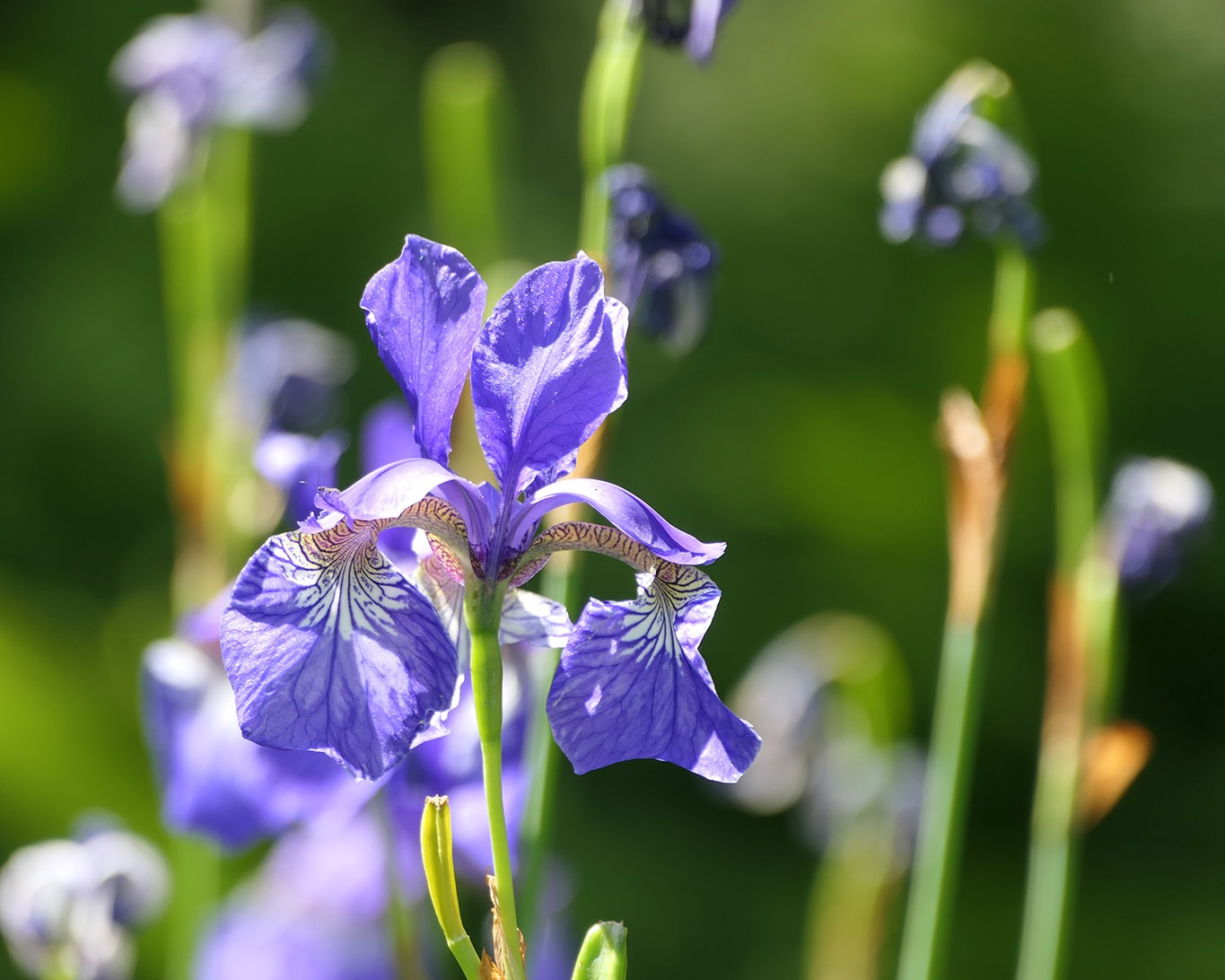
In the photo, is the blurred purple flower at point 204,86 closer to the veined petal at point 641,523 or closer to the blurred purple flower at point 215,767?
the blurred purple flower at point 215,767

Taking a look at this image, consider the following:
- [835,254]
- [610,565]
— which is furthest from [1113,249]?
[610,565]

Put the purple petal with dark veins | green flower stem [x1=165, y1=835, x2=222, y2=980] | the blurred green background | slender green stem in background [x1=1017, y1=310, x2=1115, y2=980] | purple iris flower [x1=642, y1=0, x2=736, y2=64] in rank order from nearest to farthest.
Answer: the purple petal with dark veins, purple iris flower [x1=642, y1=0, x2=736, y2=64], slender green stem in background [x1=1017, y1=310, x2=1115, y2=980], green flower stem [x1=165, y1=835, x2=222, y2=980], the blurred green background

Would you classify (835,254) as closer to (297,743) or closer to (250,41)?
(250,41)

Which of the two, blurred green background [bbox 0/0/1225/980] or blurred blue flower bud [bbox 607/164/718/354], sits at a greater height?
blurred green background [bbox 0/0/1225/980]

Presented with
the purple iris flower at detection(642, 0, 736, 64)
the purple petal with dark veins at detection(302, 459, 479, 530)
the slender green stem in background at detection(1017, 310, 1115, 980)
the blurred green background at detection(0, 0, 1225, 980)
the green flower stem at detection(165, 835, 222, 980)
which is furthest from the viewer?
the blurred green background at detection(0, 0, 1225, 980)

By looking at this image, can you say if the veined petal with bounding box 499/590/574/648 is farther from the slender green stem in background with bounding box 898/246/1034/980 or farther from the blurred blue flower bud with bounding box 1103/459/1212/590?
the blurred blue flower bud with bounding box 1103/459/1212/590

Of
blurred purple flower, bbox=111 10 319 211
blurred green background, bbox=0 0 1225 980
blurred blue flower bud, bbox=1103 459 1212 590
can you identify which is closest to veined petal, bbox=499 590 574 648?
blurred blue flower bud, bbox=1103 459 1212 590

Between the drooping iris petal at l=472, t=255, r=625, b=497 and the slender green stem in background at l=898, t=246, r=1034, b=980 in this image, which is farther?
the slender green stem in background at l=898, t=246, r=1034, b=980
